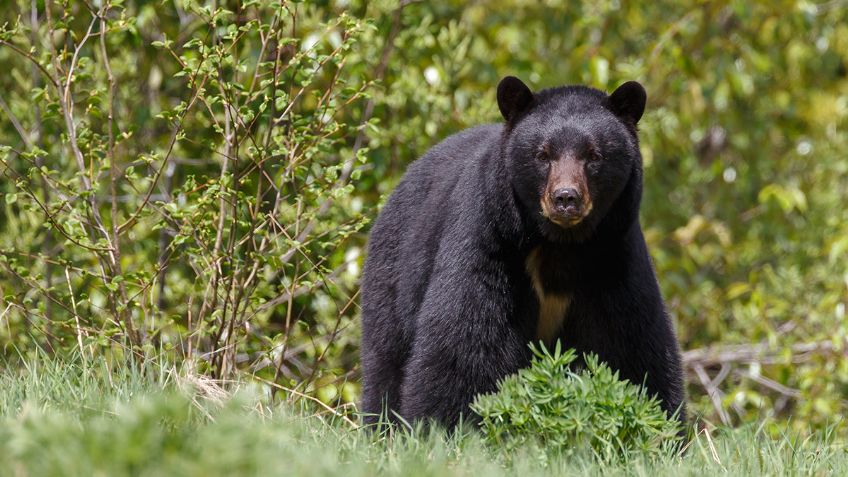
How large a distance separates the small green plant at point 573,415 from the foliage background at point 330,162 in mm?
1375

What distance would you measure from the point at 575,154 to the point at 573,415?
Result: 4.47ft

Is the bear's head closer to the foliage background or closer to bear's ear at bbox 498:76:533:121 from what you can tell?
bear's ear at bbox 498:76:533:121

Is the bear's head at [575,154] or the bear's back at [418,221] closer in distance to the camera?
the bear's head at [575,154]

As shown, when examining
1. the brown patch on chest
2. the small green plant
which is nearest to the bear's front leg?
the brown patch on chest

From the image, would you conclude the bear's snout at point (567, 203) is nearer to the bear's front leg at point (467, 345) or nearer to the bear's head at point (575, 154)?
the bear's head at point (575, 154)

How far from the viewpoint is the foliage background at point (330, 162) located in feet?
18.0

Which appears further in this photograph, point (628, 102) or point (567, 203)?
point (628, 102)

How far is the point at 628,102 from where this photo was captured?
5273mm

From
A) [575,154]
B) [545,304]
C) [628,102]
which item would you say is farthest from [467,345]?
[628,102]

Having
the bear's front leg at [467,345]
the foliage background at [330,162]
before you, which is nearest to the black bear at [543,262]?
the bear's front leg at [467,345]

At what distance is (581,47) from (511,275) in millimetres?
5008

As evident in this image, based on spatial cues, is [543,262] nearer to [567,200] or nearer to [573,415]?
[567,200]

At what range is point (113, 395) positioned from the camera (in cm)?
419

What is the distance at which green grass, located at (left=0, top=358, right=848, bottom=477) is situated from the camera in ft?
8.89
